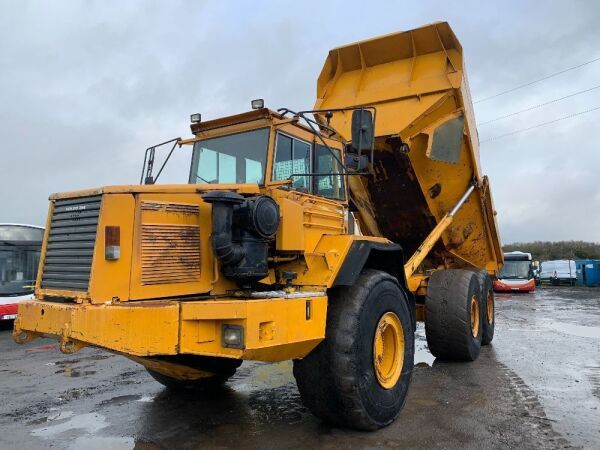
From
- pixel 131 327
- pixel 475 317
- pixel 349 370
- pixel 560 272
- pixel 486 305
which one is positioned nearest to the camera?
pixel 131 327

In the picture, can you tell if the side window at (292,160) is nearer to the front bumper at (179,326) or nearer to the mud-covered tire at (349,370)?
the mud-covered tire at (349,370)

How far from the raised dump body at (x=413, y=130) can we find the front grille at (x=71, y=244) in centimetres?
411

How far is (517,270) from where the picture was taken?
2670cm

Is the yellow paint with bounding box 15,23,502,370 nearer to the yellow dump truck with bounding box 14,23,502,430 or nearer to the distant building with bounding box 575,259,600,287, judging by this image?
the yellow dump truck with bounding box 14,23,502,430

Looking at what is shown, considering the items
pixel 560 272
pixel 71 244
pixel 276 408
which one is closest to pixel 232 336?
pixel 71 244

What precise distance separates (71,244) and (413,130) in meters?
4.66

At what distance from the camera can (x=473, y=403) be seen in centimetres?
545

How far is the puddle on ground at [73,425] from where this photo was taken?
4684 mm

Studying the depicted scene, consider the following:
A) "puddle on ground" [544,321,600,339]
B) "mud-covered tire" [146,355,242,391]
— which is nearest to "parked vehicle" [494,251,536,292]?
"puddle on ground" [544,321,600,339]

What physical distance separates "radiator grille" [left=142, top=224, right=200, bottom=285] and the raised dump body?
3706mm

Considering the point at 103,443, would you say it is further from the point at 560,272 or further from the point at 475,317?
the point at 560,272

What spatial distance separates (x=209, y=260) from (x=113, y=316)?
0.89 m

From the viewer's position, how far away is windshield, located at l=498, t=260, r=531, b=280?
26453 millimetres

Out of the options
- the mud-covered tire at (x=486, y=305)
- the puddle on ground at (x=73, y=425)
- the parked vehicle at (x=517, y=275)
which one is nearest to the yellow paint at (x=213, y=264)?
the puddle on ground at (x=73, y=425)
